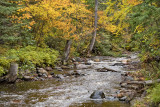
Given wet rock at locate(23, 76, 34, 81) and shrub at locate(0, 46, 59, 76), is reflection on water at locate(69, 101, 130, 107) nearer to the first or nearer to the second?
wet rock at locate(23, 76, 34, 81)

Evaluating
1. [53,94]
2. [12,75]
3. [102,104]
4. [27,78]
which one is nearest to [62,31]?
[27,78]

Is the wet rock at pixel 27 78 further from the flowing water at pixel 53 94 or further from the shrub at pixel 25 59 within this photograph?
the shrub at pixel 25 59

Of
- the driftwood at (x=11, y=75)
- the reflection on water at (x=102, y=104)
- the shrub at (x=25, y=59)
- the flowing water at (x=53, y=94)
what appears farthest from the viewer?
the shrub at (x=25, y=59)

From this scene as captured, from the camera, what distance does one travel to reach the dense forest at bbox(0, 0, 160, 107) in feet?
22.1

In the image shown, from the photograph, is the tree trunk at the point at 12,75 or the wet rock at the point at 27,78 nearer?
the tree trunk at the point at 12,75

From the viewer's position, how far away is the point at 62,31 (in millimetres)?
17828

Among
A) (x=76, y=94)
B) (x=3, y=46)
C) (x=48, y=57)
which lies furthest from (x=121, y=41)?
(x=76, y=94)

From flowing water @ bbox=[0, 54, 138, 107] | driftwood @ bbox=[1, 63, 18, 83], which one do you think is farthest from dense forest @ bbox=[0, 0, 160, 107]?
flowing water @ bbox=[0, 54, 138, 107]

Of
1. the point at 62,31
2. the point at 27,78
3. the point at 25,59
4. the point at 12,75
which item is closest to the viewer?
the point at 12,75

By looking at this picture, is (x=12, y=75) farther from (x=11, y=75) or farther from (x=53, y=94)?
(x=53, y=94)

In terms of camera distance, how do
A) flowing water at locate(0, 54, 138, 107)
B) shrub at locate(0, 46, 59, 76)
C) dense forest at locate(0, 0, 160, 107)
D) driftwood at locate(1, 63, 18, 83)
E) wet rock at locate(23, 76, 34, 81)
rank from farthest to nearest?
wet rock at locate(23, 76, 34, 81) < shrub at locate(0, 46, 59, 76) < driftwood at locate(1, 63, 18, 83) < dense forest at locate(0, 0, 160, 107) < flowing water at locate(0, 54, 138, 107)

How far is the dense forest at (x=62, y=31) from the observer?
265 inches

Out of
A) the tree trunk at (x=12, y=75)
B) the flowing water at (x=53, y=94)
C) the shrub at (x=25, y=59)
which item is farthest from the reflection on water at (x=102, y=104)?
the shrub at (x=25, y=59)

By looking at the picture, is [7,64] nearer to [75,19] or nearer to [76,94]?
[76,94]
